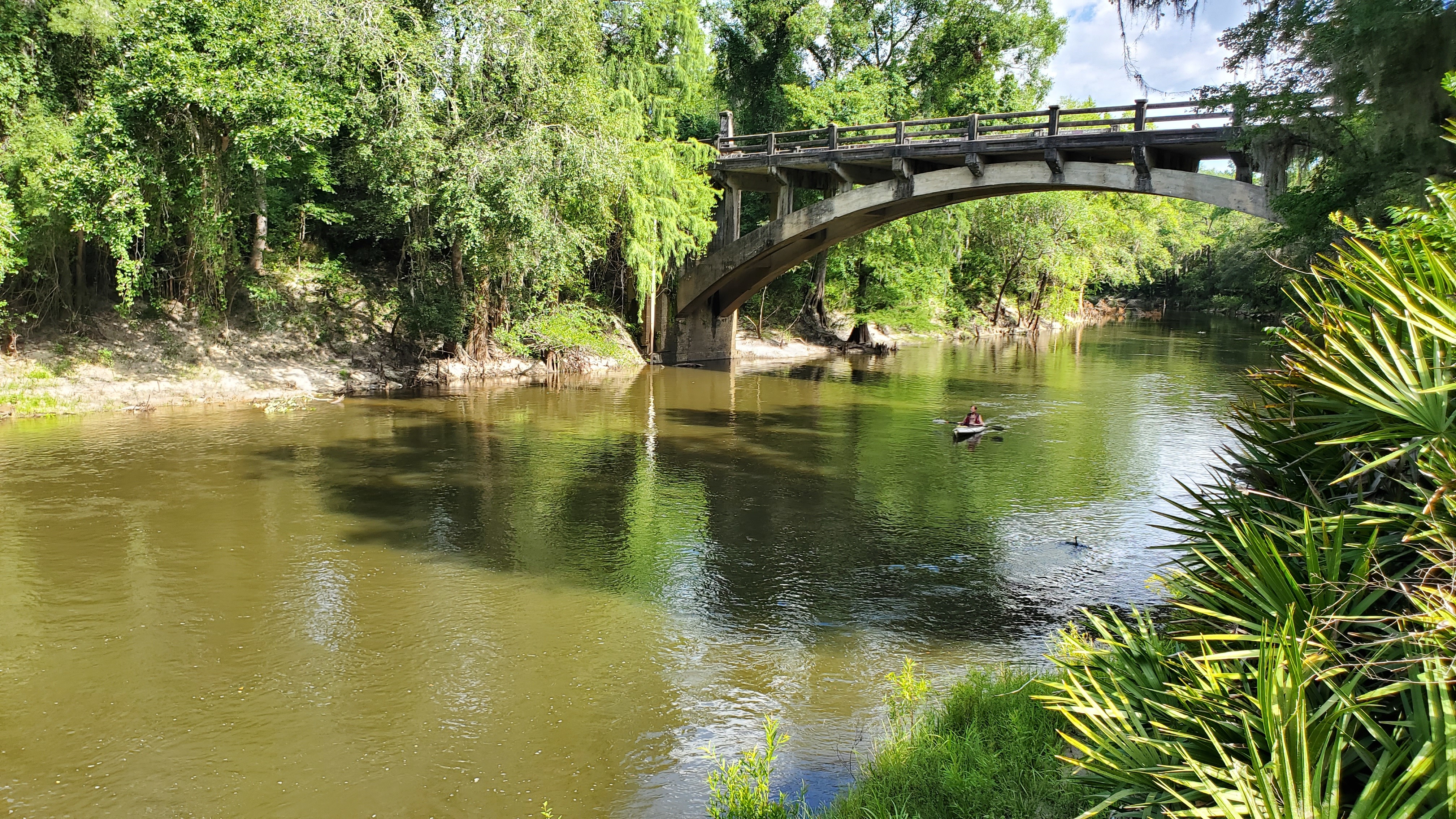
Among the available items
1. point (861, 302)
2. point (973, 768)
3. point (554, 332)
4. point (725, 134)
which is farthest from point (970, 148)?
point (973, 768)

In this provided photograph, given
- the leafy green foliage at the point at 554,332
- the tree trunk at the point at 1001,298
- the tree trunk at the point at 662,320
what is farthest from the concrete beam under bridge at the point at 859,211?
the tree trunk at the point at 1001,298

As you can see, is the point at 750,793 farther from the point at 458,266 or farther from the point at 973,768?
the point at 458,266

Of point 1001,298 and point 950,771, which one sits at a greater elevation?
point 1001,298

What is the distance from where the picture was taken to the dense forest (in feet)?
45.1

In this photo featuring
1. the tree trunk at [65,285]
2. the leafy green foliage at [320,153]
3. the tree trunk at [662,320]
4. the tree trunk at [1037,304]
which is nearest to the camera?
the leafy green foliage at [320,153]

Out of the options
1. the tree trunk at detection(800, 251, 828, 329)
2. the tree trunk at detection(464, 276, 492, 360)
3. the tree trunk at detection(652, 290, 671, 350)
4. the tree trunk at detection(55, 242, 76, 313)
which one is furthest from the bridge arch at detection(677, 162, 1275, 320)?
the tree trunk at detection(55, 242, 76, 313)

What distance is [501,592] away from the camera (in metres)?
9.41

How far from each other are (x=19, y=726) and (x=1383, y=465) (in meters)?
8.67

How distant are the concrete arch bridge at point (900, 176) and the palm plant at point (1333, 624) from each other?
13.0m

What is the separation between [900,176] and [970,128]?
96.8 inches

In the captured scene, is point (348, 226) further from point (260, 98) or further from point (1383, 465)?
point (1383, 465)

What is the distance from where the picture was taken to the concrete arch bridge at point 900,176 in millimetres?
19484

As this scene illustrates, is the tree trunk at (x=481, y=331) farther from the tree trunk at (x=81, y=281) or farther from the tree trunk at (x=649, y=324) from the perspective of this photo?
the tree trunk at (x=81, y=281)

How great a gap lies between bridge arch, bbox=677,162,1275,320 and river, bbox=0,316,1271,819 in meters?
5.15
